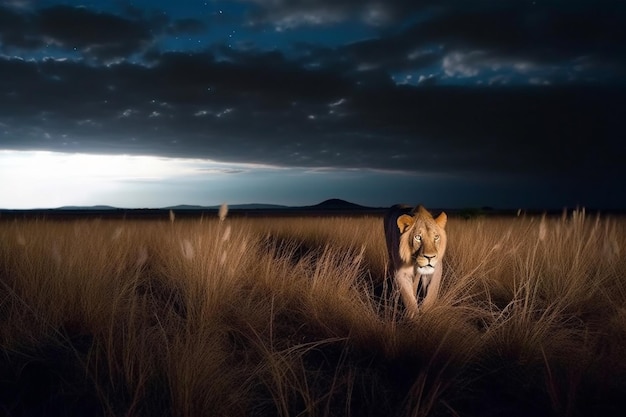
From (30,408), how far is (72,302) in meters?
1.64

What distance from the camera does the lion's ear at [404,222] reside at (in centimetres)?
461

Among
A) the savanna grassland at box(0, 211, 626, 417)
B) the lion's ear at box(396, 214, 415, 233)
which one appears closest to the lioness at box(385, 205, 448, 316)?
the lion's ear at box(396, 214, 415, 233)

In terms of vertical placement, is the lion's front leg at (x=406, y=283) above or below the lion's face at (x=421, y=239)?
below

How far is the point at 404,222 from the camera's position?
15.2 feet

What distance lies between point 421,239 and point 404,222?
186 millimetres

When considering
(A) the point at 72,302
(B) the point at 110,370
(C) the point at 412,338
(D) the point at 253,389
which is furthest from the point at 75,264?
(C) the point at 412,338

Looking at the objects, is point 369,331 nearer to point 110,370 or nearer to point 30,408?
point 110,370

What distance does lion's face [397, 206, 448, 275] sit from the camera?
14.8 ft

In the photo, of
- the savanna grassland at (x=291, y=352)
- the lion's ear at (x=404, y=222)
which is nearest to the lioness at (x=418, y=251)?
the lion's ear at (x=404, y=222)

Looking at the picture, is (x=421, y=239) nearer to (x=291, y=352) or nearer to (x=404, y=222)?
(x=404, y=222)

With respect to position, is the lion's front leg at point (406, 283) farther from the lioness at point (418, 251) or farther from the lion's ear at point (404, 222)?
the lion's ear at point (404, 222)

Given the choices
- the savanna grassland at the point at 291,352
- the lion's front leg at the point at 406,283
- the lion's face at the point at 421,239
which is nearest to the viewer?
the savanna grassland at the point at 291,352

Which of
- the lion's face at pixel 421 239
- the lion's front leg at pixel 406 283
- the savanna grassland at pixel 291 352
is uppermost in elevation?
the lion's face at pixel 421 239

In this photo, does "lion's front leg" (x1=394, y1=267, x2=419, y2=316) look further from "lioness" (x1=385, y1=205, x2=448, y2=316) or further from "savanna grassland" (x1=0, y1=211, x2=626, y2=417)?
"savanna grassland" (x1=0, y1=211, x2=626, y2=417)
